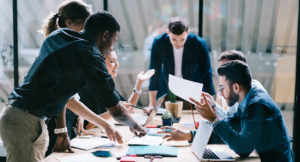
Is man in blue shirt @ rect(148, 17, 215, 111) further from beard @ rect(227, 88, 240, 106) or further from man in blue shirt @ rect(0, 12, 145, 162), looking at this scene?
man in blue shirt @ rect(0, 12, 145, 162)

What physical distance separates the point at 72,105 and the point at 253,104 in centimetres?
101

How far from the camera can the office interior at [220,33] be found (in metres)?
6.32

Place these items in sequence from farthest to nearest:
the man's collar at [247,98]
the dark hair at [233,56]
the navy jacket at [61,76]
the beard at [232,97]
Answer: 1. the dark hair at [233,56]
2. the beard at [232,97]
3. the man's collar at [247,98]
4. the navy jacket at [61,76]

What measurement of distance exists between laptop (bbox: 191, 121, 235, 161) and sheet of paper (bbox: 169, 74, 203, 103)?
0.19 m

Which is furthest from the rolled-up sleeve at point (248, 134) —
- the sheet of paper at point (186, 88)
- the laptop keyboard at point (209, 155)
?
the sheet of paper at point (186, 88)

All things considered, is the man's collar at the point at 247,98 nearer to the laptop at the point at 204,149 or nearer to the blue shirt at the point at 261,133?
the blue shirt at the point at 261,133

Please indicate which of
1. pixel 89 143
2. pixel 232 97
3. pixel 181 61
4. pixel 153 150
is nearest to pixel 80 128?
pixel 89 143

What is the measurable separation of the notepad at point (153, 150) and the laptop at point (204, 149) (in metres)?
0.12

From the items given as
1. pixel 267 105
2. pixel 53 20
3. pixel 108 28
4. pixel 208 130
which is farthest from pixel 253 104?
pixel 53 20

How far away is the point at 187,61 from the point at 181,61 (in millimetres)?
72

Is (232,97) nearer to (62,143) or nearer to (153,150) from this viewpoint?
(153,150)

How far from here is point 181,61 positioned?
357 centimetres

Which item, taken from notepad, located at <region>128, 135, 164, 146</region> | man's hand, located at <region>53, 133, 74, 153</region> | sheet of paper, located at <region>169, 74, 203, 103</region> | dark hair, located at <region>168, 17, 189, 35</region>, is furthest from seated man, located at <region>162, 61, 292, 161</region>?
dark hair, located at <region>168, 17, 189, 35</region>

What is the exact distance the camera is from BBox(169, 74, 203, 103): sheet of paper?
1873 mm
